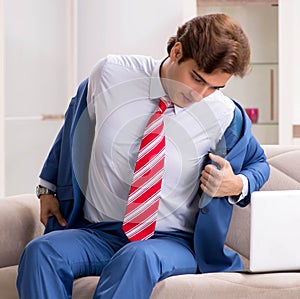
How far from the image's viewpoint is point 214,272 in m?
2.19

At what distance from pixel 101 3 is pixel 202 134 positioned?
5.16ft

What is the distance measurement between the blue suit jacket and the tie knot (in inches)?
7.6

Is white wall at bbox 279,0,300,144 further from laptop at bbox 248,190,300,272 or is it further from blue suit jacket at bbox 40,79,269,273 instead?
laptop at bbox 248,190,300,272

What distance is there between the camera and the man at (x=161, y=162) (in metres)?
2.04

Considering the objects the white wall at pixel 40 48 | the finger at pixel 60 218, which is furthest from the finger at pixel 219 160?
the white wall at pixel 40 48

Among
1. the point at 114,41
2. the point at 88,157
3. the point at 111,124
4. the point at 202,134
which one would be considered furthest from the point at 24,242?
the point at 114,41

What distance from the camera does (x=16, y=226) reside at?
2320 mm

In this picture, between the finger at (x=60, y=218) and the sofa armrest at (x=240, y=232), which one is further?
the sofa armrest at (x=240, y=232)

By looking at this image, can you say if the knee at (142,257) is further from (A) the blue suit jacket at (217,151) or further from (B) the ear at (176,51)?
(B) the ear at (176,51)

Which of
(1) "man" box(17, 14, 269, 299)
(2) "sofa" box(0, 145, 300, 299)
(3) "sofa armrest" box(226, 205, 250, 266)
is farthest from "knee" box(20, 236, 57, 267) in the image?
(3) "sofa armrest" box(226, 205, 250, 266)

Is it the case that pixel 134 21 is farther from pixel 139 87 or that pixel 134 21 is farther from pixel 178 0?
pixel 139 87

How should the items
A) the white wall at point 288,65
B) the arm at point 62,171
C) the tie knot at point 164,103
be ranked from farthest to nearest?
the white wall at point 288,65 → the arm at point 62,171 → the tie knot at point 164,103

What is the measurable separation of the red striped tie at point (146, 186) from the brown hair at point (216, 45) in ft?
0.75

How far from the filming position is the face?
2043 millimetres
